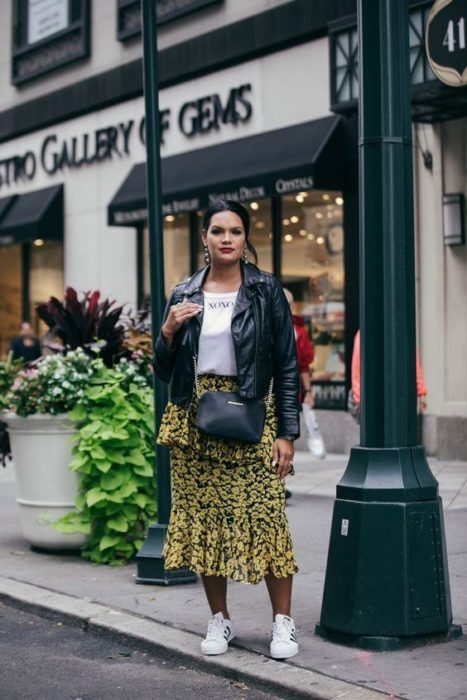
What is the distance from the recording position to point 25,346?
21.1m

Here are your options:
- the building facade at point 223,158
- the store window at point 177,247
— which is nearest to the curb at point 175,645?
the building facade at point 223,158

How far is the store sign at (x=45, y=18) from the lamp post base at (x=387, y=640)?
17831 mm

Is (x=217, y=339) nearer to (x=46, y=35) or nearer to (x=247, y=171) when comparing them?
(x=247, y=171)

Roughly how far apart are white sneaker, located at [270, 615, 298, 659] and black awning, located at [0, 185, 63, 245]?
16.5 metres

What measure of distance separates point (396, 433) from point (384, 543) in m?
0.51

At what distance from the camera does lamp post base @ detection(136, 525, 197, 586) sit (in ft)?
23.4

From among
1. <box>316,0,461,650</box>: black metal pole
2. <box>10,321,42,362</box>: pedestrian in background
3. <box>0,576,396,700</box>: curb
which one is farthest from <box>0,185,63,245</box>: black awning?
<box>316,0,461,650</box>: black metal pole

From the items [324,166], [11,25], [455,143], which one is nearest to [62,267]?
[11,25]

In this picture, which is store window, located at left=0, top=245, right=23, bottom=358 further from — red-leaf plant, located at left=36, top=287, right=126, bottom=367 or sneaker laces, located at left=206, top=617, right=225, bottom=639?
sneaker laces, located at left=206, top=617, right=225, bottom=639

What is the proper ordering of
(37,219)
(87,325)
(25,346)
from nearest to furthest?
(87,325), (25,346), (37,219)

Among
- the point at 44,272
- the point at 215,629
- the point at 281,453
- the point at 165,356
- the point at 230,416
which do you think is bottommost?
the point at 215,629

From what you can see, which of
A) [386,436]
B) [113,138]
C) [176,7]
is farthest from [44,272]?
[386,436]

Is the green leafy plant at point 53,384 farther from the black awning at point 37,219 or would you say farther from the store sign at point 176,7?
the black awning at point 37,219

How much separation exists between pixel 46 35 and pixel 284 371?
1812 cm
